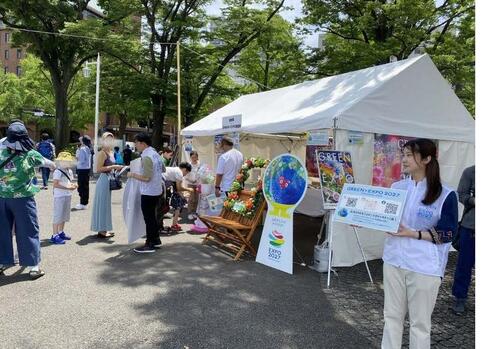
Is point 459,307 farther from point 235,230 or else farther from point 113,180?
point 113,180

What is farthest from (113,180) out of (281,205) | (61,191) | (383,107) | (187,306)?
(383,107)

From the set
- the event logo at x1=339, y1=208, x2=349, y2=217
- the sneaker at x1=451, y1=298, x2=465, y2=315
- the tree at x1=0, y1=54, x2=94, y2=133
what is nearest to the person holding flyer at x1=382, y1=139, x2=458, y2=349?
the event logo at x1=339, y1=208, x2=349, y2=217

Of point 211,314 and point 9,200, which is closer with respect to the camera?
Result: point 211,314

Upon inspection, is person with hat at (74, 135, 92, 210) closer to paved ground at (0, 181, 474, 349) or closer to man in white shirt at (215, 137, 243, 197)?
man in white shirt at (215, 137, 243, 197)

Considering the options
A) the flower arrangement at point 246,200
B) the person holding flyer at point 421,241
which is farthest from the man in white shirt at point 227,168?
the person holding flyer at point 421,241

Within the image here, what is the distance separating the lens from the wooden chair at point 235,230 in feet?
20.0

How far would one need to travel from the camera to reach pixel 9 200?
180 inches

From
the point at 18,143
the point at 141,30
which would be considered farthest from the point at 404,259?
the point at 141,30

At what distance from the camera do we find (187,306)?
13.8ft

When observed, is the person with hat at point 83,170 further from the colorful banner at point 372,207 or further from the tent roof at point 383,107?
the colorful banner at point 372,207

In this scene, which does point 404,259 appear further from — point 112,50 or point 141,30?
point 141,30

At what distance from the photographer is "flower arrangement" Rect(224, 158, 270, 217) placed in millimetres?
6234

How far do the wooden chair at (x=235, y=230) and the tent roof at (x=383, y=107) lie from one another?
1.52 m

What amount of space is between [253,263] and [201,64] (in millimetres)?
17830
